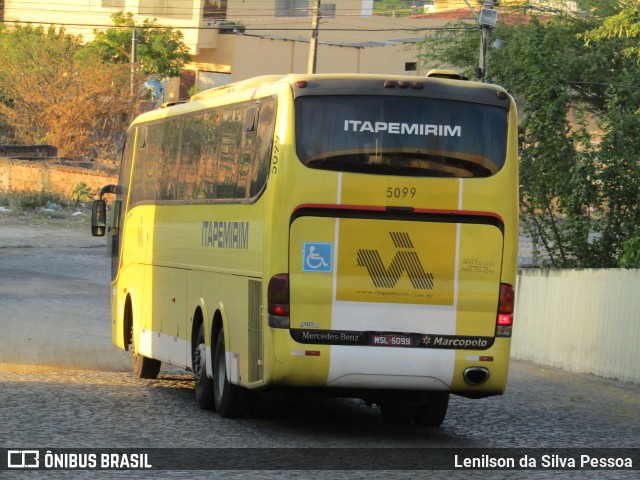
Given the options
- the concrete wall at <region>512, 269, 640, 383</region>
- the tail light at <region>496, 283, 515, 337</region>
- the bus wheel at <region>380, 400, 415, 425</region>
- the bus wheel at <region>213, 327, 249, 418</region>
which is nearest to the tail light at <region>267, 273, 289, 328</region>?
the bus wheel at <region>213, 327, 249, 418</region>

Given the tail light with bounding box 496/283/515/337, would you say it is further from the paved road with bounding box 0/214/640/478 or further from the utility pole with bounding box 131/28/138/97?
the utility pole with bounding box 131/28/138/97

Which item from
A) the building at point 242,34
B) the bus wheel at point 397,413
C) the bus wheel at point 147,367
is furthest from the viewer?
the building at point 242,34

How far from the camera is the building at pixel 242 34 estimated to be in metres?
78.6

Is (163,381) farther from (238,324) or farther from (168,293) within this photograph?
(238,324)

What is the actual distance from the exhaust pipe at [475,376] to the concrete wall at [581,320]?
313 inches

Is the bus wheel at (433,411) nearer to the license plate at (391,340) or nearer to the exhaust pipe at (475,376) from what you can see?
the exhaust pipe at (475,376)

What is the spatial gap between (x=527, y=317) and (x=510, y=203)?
A: 36.6ft

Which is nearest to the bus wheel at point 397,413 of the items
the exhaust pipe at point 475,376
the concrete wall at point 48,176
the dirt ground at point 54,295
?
the exhaust pipe at point 475,376

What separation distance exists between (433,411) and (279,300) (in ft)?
8.16

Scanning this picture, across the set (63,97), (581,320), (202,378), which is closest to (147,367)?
(202,378)

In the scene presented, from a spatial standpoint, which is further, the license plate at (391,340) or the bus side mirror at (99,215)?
the bus side mirror at (99,215)

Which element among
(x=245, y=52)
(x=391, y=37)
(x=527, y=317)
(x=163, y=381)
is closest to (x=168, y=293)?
(x=163, y=381)

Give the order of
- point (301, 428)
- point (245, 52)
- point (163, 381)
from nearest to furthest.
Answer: point (301, 428)
point (163, 381)
point (245, 52)

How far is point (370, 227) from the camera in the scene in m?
12.2
